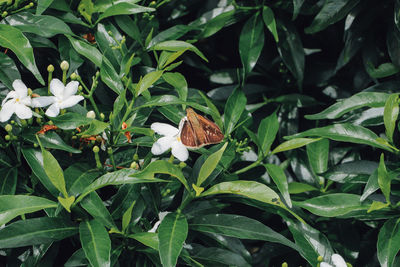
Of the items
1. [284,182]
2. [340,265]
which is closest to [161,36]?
[284,182]

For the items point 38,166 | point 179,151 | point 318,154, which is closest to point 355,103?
point 318,154

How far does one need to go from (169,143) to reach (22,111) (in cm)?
36

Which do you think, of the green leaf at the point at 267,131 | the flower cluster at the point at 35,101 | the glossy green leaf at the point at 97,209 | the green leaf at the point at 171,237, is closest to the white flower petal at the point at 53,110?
the flower cluster at the point at 35,101

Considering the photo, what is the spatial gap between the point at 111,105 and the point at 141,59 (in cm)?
20

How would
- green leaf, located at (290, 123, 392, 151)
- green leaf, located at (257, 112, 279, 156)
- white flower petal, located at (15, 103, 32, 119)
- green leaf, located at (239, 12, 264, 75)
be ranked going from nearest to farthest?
white flower petal, located at (15, 103, 32, 119)
green leaf, located at (290, 123, 392, 151)
green leaf, located at (257, 112, 279, 156)
green leaf, located at (239, 12, 264, 75)

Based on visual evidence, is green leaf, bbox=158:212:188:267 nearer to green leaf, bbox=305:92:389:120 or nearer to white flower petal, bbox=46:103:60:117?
white flower petal, bbox=46:103:60:117

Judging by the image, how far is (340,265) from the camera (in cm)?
131

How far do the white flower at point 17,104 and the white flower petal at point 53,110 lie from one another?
44 millimetres

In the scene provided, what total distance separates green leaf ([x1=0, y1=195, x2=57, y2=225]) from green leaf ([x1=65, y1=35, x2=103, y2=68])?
17.0 inches

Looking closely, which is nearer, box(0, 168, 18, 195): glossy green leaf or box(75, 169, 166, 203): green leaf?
box(75, 169, 166, 203): green leaf

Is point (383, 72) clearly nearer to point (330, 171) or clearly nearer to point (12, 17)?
point (330, 171)

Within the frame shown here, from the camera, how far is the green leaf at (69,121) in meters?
1.23

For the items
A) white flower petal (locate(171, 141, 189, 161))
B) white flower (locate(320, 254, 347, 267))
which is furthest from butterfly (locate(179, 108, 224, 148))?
white flower (locate(320, 254, 347, 267))

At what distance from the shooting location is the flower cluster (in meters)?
1.21
